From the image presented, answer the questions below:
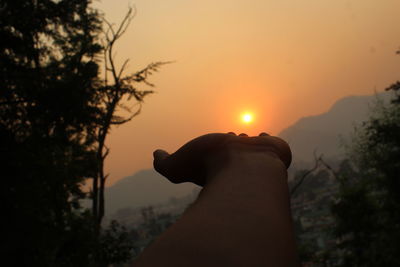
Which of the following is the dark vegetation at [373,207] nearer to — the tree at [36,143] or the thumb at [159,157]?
the tree at [36,143]

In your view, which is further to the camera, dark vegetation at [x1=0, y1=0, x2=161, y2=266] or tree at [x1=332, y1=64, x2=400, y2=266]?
tree at [x1=332, y1=64, x2=400, y2=266]

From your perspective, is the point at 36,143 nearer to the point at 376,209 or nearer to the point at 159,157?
the point at 159,157

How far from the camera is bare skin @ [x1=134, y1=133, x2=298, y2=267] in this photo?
3.37 ft

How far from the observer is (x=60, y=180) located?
7379 mm

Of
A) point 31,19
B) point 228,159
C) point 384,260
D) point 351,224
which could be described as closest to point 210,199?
point 228,159

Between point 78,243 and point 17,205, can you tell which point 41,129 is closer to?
point 17,205

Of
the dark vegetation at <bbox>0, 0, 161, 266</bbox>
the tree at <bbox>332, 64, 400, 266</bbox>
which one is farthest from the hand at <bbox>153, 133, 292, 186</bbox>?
the tree at <bbox>332, 64, 400, 266</bbox>

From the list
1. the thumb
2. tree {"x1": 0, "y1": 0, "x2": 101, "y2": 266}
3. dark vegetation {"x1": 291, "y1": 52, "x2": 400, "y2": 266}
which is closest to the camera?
the thumb

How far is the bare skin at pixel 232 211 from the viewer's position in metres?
1.03

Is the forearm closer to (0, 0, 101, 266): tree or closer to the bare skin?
the bare skin

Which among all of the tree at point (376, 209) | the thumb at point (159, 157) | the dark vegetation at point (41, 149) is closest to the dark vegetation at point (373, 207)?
the tree at point (376, 209)

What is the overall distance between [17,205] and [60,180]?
98 centimetres

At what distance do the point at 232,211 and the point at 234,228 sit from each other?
83 mm

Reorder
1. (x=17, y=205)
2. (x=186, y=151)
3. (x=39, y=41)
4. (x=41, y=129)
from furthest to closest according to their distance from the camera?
(x=39, y=41) < (x=41, y=129) < (x=17, y=205) < (x=186, y=151)
